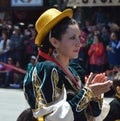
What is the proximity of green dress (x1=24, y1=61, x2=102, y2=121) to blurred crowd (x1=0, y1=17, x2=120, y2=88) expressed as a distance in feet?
26.4

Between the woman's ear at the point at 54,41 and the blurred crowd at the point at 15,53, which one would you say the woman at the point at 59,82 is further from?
the blurred crowd at the point at 15,53

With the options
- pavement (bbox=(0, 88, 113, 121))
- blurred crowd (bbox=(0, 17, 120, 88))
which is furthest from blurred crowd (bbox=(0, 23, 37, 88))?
pavement (bbox=(0, 88, 113, 121))

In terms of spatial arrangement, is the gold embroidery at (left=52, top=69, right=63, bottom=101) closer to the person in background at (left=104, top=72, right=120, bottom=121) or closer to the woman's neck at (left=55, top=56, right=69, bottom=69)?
the woman's neck at (left=55, top=56, right=69, bottom=69)

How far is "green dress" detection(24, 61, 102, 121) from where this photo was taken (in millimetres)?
2289

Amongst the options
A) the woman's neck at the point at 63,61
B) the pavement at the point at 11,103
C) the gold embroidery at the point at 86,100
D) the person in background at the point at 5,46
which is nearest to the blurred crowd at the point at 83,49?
the person in background at the point at 5,46

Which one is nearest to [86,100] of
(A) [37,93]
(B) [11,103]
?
(A) [37,93]

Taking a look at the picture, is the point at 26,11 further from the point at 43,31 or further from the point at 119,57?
the point at 43,31

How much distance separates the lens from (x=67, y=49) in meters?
2.44

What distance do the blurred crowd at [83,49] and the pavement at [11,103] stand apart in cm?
83

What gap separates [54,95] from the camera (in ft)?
7.61

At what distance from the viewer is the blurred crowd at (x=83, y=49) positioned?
11406 millimetres

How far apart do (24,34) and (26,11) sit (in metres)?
2.64

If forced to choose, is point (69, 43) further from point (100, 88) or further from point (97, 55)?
point (97, 55)

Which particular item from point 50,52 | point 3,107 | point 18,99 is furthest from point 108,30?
point 50,52
